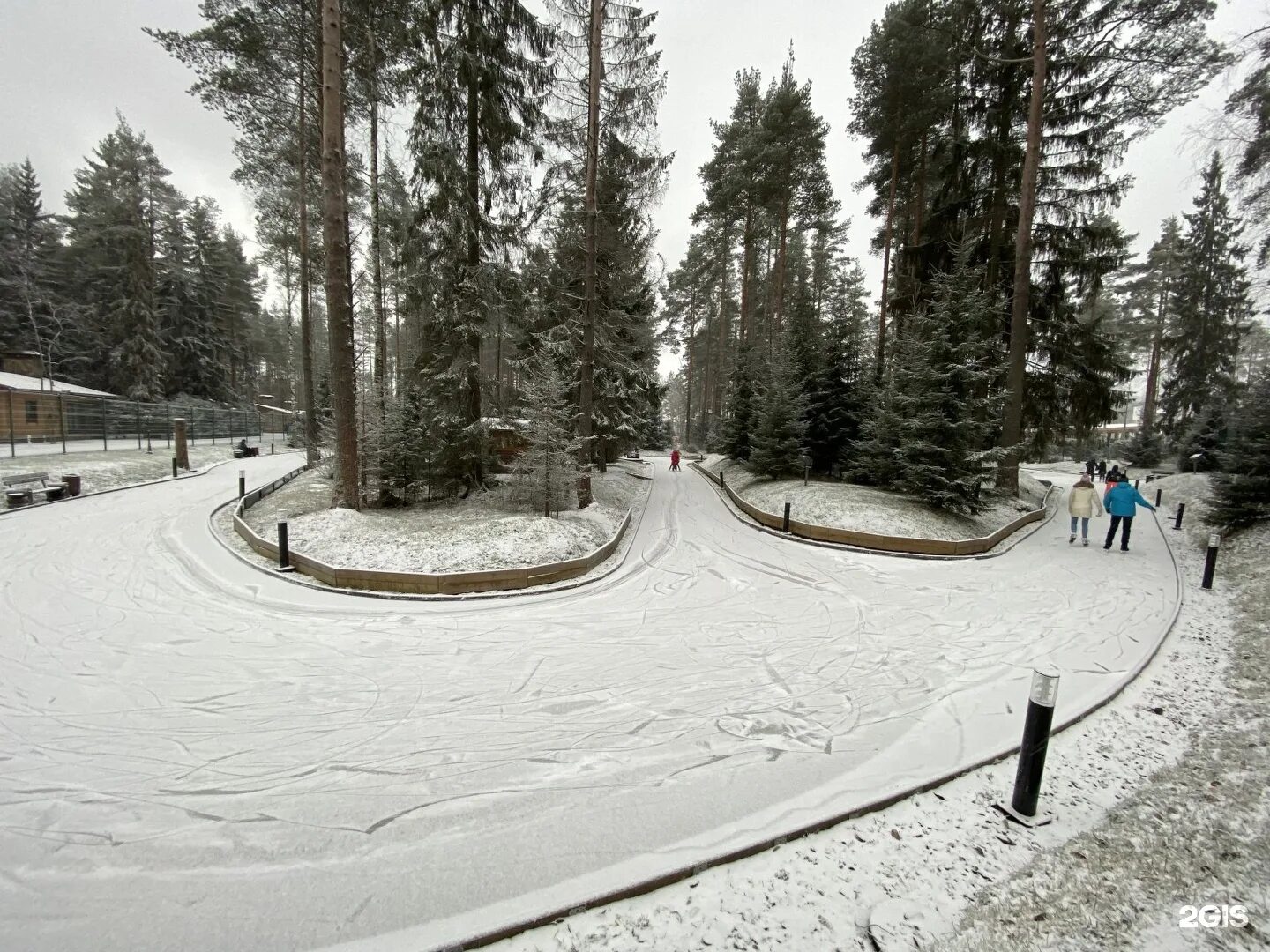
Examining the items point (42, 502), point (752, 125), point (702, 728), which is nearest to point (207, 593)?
point (702, 728)

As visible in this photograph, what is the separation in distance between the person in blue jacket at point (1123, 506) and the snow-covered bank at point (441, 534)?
408 inches

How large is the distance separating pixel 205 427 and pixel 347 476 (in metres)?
27.5

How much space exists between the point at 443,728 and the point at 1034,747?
4019 mm

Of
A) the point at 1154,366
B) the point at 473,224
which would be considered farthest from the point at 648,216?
the point at 1154,366

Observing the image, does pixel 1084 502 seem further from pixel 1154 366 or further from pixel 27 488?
pixel 1154 366

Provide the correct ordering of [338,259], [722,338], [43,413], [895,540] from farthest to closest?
[722,338], [43,413], [895,540], [338,259]

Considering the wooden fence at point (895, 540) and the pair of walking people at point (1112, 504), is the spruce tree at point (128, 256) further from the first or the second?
the pair of walking people at point (1112, 504)

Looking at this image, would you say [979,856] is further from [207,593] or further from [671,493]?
[671,493]

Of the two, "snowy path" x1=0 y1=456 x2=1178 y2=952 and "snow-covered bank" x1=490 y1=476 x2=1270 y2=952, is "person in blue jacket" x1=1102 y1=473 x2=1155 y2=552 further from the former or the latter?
"snow-covered bank" x1=490 y1=476 x2=1270 y2=952

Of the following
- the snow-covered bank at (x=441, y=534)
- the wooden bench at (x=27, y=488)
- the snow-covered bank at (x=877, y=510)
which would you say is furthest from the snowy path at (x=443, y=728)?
the wooden bench at (x=27, y=488)

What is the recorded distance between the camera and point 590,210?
10.5m

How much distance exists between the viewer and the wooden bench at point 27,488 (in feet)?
36.0

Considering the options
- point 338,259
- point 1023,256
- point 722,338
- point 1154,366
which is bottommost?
point 338,259

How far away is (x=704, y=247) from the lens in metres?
28.3
